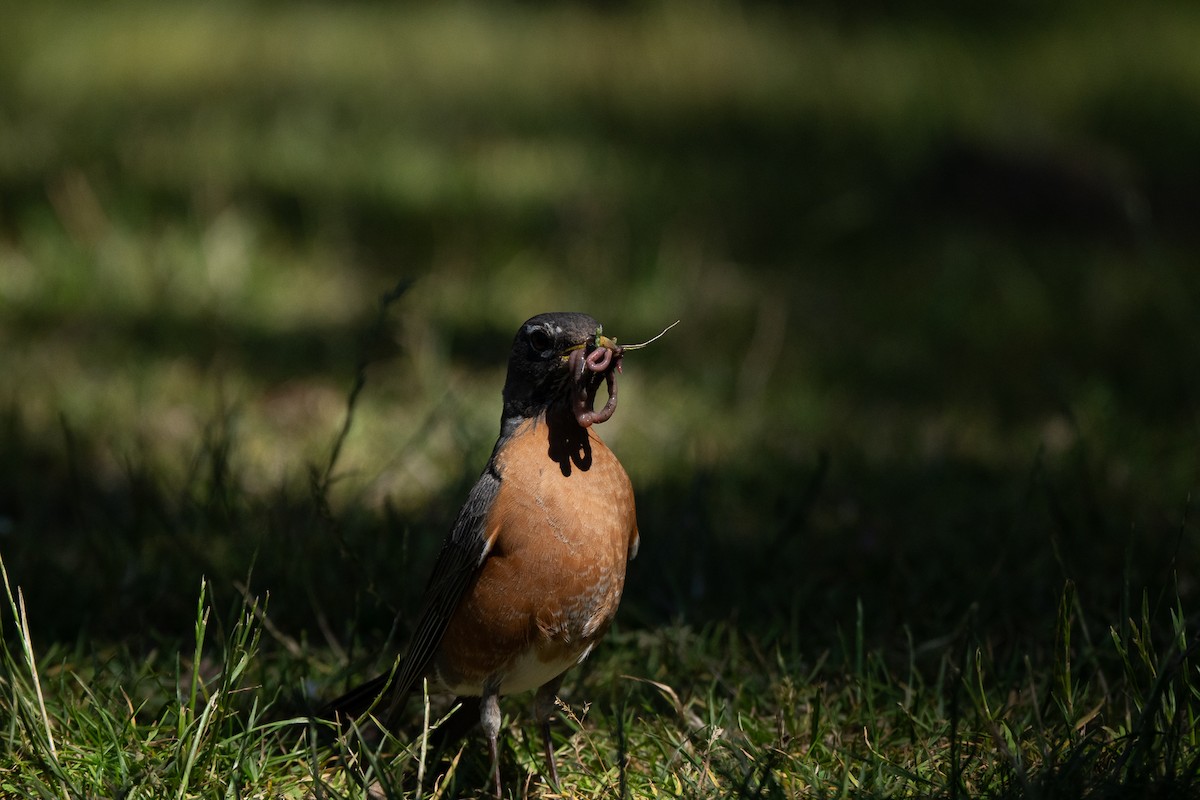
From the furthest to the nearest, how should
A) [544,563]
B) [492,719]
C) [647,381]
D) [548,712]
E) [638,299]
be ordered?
[638,299], [647,381], [548,712], [492,719], [544,563]

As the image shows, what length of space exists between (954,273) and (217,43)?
18.0 feet

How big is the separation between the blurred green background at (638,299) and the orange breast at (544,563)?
44 cm

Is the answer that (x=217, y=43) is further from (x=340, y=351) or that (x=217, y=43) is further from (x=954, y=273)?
(x=954, y=273)

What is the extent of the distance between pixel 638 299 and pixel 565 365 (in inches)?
110

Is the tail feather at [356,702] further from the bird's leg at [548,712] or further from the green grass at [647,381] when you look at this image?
the bird's leg at [548,712]

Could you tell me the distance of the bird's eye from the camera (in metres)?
2.56

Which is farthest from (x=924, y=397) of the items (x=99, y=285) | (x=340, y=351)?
(x=99, y=285)

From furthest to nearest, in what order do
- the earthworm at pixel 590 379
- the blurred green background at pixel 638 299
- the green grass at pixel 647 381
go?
1. the blurred green background at pixel 638 299
2. the green grass at pixel 647 381
3. the earthworm at pixel 590 379

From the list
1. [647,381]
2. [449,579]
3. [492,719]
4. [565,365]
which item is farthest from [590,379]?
[647,381]

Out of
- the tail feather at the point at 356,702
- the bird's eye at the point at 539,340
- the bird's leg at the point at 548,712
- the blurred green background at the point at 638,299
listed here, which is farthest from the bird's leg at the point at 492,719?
the bird's eye at the point at 539,340

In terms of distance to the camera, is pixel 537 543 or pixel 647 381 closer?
pixel 537 543

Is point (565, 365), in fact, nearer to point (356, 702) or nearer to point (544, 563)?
point (544, 563)

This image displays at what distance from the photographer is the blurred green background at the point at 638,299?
3.39 m

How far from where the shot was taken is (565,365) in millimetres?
2543
